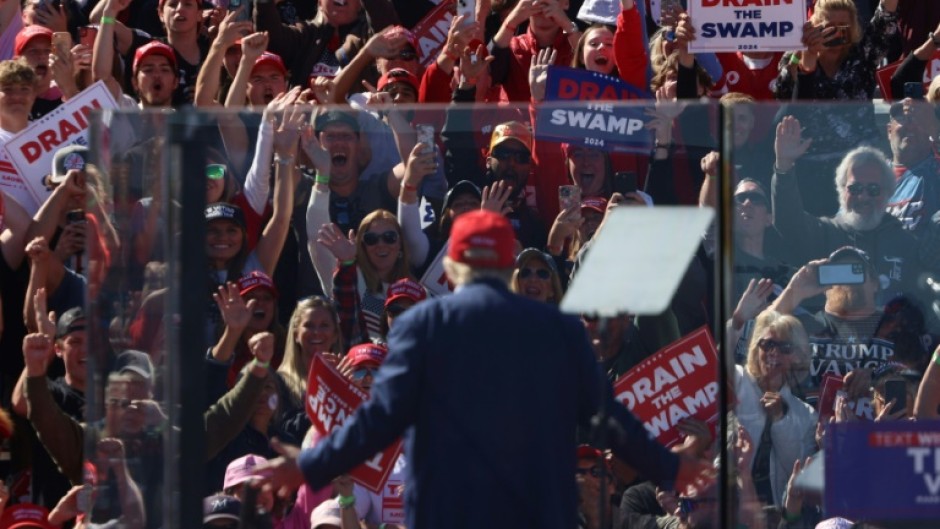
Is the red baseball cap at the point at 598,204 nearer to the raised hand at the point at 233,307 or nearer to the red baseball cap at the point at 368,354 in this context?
the red baseball cap at the point at 368,354

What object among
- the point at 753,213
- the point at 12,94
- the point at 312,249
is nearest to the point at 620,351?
the point at 753,213

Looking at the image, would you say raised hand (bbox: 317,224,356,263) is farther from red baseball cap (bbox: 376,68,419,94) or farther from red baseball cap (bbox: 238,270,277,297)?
red baseball cap (bbox: 376,68,419,94)

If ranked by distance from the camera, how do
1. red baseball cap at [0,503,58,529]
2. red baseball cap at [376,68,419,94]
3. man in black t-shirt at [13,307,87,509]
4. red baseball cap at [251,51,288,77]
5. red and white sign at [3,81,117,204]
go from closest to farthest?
Answer: red baseball cap at [0,503,58,529], man in black t-shirt at [13,307,87,509], red and white sign at [3,81,117,204], red baseball cap at [376,68,419,94], red baseball cap at [251,51,288,77]

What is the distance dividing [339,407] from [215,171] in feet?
2.78

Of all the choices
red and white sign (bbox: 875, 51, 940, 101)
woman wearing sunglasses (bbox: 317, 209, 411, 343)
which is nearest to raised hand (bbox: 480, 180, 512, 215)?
woman wearing sunglasses (bbox: 317, 209, 411, 343)

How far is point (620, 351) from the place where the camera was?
6.02 metres

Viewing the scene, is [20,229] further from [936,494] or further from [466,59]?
[936,494]

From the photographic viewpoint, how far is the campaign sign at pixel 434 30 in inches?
435

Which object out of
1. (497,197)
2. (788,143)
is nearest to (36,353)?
(497,197)

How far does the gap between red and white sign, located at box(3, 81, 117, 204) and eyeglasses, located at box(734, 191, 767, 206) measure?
3.86 metres

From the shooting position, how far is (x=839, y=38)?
31.4ft

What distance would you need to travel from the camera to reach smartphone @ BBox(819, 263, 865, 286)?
6.07 m

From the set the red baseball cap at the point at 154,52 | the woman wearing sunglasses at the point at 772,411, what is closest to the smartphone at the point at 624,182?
the woman wearing sunglasses at the point at 772,411

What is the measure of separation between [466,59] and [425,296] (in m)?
3.53
